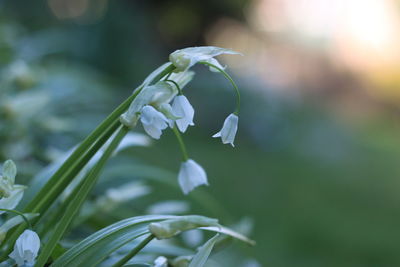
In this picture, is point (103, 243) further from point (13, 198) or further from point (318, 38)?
point (318, 38)

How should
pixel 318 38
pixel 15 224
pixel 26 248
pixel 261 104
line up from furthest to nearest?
pixel 318 38 < pixel 261 104 < pixel 15 224 < pixel 26 248

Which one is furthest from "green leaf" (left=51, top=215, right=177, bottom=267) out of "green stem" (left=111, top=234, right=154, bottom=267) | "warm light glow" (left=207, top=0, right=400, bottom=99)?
"warm light glow" (left=207, top=0, right=400, bottom=99)

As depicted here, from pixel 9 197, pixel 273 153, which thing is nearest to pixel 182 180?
pixel 9 197

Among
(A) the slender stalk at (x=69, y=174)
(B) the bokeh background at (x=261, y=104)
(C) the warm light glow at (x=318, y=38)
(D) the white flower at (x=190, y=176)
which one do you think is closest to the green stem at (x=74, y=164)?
(A) the slender stalk at (x=69, y=174)

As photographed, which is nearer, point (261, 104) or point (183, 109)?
point (183, 109)

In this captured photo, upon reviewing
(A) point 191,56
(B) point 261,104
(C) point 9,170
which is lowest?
(B) point 261,104

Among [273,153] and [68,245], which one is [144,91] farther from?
[273,153]

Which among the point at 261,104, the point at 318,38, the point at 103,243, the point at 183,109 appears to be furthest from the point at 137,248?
the point at 318,38
